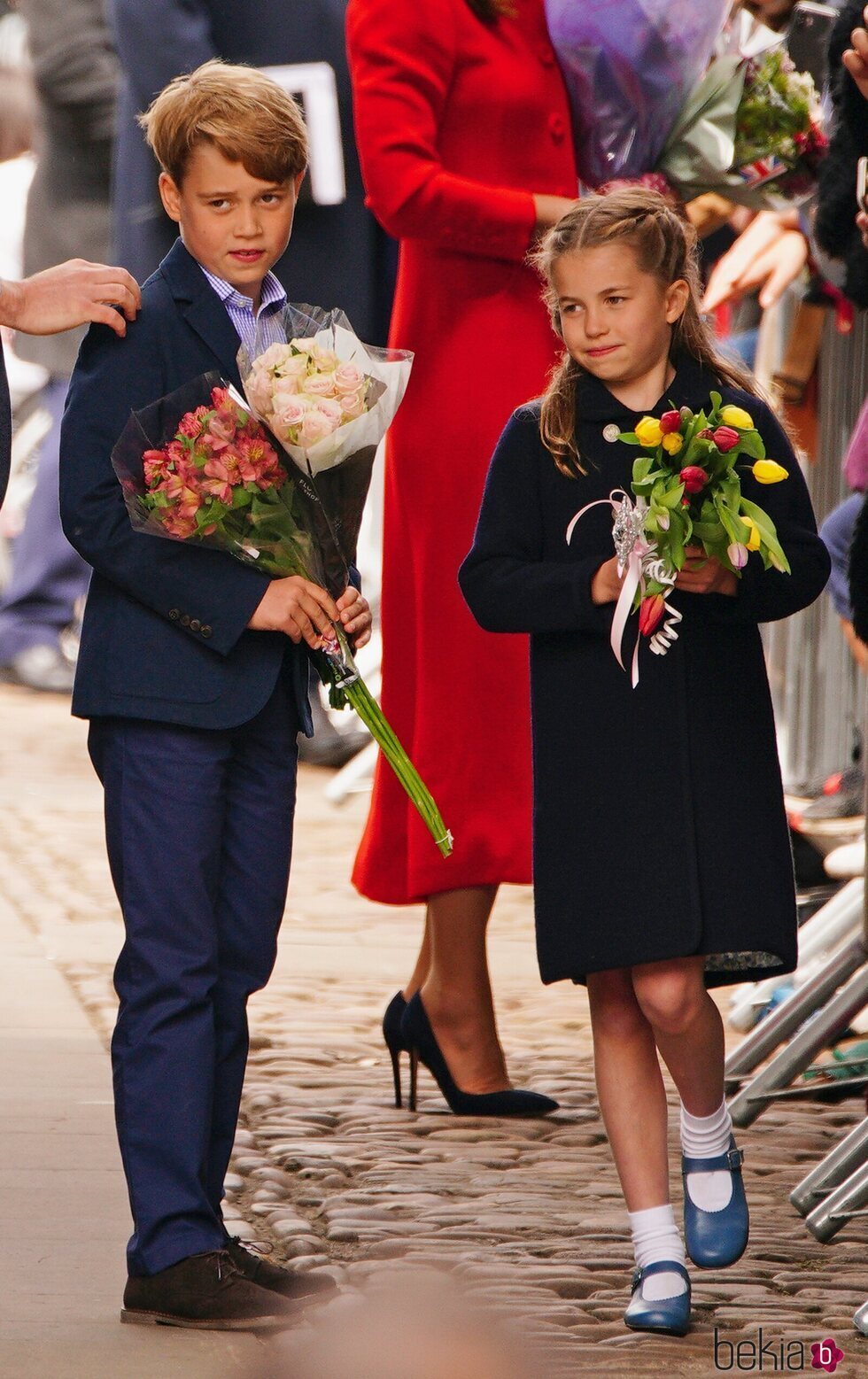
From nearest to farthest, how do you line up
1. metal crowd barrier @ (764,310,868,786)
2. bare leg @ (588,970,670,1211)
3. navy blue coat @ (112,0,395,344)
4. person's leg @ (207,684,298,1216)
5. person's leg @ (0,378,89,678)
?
bare leg @ (588,970,670,1211), person's leg @ (207,684,298,1216), metal crowd barrier @ (764,310,868,786), navy blue coat @ (112,0,395,344), person's leg @ (0,378,89,678)

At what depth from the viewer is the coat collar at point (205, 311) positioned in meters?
3.49

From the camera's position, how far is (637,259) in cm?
352

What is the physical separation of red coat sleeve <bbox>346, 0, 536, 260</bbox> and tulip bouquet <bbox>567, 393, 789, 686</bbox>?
1.33m

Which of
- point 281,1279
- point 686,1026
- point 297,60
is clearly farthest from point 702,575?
point 297,60

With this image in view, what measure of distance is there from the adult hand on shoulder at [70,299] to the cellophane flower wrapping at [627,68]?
146cm

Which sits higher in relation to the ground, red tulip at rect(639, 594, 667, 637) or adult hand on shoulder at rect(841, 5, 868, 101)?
adult hand on shoulder at rect(841, 5, 868, 101)

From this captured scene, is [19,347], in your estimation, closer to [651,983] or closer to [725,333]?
[725,333]

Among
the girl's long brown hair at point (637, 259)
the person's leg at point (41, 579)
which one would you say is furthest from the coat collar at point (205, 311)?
the person's leg at point (41, 579)

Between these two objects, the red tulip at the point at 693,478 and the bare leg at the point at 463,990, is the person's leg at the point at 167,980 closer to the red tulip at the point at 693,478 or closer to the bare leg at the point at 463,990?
the red tulip at the point at 693,478

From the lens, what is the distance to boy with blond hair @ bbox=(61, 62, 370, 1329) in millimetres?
3398

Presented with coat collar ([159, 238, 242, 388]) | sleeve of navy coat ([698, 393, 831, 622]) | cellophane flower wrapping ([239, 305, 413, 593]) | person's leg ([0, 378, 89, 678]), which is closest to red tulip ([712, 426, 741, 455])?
sleeve of navy coat ([698, 393, 831, 622])

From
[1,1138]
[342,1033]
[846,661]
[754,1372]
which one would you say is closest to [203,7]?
[846,661]

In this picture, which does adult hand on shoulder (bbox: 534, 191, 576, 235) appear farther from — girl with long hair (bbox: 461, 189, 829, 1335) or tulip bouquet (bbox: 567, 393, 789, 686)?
tulip bouquet (bbox: 567, 393, 789, 686)

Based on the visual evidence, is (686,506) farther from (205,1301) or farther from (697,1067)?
(205,1301)
